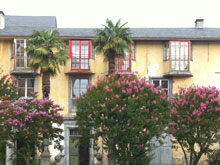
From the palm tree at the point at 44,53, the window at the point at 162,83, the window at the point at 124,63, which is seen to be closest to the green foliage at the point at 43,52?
the palm tree at the point at 44,53

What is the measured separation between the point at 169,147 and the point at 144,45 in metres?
7.61

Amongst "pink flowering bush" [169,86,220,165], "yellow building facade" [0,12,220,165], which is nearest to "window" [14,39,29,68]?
"yellow building facade" [0,12,220,165]

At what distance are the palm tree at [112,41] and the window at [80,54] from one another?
8.27 feet

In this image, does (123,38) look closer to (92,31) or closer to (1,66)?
(92,31)

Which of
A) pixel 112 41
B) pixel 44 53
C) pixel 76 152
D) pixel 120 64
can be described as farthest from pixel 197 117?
pixel 76 152

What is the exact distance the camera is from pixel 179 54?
32094 mm

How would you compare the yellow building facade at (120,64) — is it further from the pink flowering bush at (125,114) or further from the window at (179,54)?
the pink flowering bush at (125,114)

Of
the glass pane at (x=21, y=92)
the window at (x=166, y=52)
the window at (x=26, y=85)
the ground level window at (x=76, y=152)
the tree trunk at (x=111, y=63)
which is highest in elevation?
the window at (x=166, y=52)

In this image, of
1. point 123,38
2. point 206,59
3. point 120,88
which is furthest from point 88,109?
point 206,59

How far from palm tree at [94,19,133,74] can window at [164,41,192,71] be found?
4.02 metres

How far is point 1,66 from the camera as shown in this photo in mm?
31875

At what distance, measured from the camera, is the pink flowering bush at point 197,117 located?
78.7ft

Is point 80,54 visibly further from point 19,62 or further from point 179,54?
point 179,54

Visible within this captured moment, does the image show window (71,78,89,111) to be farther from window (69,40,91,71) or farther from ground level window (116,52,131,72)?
ground level window (116,52,131,72)
